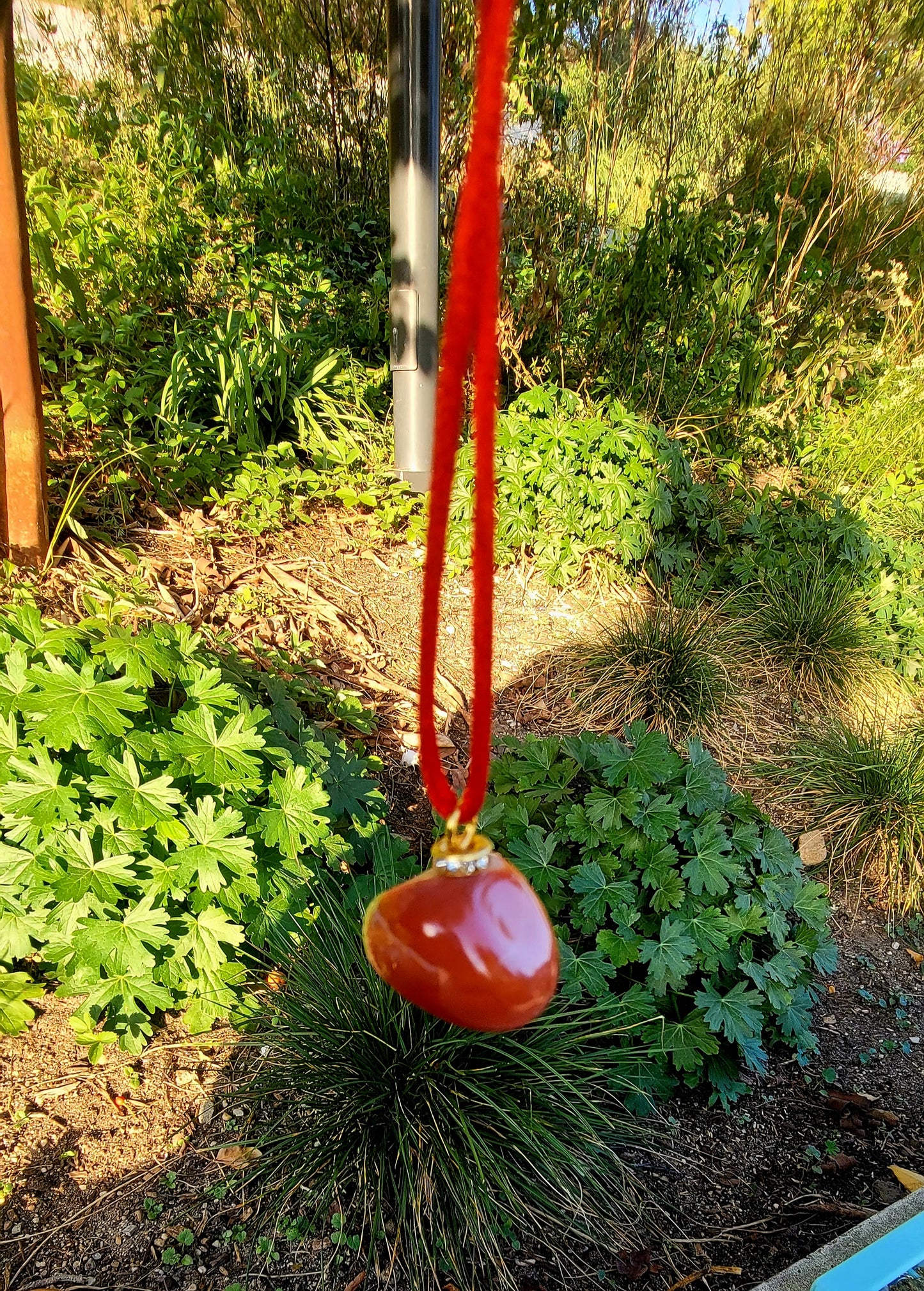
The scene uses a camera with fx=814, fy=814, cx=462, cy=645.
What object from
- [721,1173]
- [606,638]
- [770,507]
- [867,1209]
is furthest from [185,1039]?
[770,507]

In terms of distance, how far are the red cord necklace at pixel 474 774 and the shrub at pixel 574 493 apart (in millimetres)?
2896

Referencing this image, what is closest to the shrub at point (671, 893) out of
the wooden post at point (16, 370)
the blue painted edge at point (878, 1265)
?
the blue painted edge at point (878, 1265)

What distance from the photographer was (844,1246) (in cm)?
166

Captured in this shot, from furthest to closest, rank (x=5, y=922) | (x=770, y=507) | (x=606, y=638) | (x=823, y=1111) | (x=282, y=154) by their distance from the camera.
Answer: (x=282, y=154)
(x=770, y=507)
(x=606, y=638)
(x=823, y=1111)
(x=5, y=922)

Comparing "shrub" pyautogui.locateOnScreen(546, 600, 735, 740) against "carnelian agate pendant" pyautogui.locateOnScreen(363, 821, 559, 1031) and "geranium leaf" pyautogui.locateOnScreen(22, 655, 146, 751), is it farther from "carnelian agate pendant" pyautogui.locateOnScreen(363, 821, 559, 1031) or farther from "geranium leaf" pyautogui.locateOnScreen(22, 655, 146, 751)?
"carnelian agate pendant" pyautogui.locateOnScreen(363, 821, 559, 1031)

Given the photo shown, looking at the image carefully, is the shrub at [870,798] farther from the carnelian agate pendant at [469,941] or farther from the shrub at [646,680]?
the carnelian agate pendant at [469,941]

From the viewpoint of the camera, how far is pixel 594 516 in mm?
3781

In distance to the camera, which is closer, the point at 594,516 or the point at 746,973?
the point at 746,973

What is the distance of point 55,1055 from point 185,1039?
28cm

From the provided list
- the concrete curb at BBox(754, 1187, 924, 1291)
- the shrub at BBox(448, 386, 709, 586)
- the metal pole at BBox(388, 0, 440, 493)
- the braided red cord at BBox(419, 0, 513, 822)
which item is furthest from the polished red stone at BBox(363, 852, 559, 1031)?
the metal pole at BBox(388, 0, 440, 493)

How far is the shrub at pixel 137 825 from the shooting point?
161cm

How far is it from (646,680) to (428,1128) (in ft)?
6.76

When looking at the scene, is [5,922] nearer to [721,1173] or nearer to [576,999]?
[576,999]

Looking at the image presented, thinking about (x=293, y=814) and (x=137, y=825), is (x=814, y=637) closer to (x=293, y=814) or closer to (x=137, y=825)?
(x=293, y=814)
